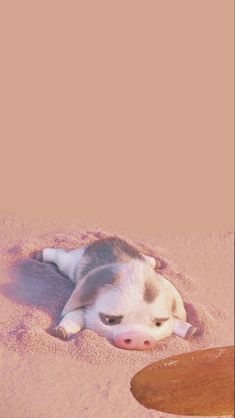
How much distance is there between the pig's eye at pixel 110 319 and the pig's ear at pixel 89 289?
0.56 ft

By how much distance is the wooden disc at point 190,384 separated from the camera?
5504 millimetres

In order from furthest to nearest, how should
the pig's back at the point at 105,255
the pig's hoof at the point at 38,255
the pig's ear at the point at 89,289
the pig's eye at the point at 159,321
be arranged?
the pig's hoof at the point at 38,255
the pig's back at the point at 105,255
the pig's ear at the point at 89,289
the pig's eye at the point at 159,321

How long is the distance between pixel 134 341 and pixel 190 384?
61cm

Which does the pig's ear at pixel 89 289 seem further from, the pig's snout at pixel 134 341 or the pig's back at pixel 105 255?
the pig's snout at pixel 134 341

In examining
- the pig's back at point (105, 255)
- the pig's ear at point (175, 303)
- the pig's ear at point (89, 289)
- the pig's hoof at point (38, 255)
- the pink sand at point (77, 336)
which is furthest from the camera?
the pig's hoof at point (38, 255)

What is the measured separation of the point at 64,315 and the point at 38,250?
50.4 inches

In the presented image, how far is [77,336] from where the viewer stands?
6223mm

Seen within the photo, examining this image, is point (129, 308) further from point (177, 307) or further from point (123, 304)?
point (177, 307)

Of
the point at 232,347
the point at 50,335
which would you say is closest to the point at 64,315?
the point at 50,335

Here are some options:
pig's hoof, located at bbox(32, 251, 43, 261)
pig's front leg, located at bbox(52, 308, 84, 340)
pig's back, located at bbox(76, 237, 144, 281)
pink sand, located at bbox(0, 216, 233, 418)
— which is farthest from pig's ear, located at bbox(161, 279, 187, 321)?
pig's hoof, located at bbox(32, 251, 43, 261)

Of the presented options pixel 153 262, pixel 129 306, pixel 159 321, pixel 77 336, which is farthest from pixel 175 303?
pixel 77 336

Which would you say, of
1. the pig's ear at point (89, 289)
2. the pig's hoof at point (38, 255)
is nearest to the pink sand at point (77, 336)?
the pig's hoof at point (38, 255)

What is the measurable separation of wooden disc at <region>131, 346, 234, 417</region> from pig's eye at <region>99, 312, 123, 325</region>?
1.48 feet

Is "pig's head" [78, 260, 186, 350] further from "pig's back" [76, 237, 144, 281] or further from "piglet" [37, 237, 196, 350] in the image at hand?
"pig's back" [76, 237, 144, 281]
